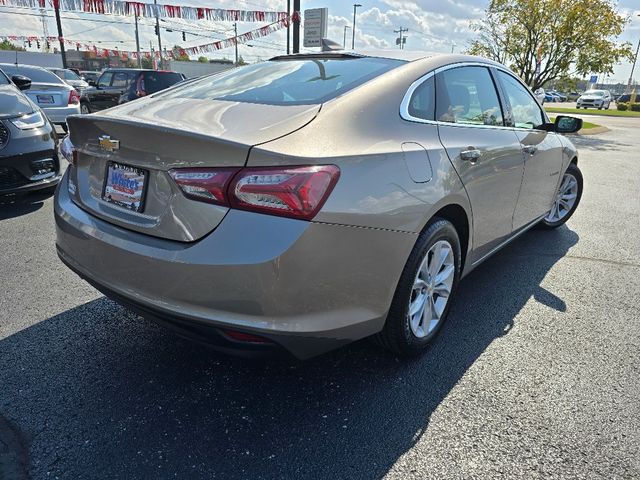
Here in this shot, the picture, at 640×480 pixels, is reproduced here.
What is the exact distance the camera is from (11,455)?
72.9 inches

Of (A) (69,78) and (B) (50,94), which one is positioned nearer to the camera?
(B) (50,94)

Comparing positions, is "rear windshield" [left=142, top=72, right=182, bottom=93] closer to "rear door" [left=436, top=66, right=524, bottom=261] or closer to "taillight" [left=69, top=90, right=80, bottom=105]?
"taillight" [left=69, top=90, right=80, bottom=105]

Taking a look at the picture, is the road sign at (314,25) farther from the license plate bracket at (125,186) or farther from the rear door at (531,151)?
the license plate bracket at (125,186)

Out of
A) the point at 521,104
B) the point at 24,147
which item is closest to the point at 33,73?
the point at 24,147

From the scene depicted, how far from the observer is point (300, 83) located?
8.25 ft

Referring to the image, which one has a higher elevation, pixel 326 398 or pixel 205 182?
pixel 205 182

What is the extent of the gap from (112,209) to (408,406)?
164cm

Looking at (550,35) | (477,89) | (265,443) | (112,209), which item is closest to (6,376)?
(112,209)

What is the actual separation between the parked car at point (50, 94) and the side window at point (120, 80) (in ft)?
9.70

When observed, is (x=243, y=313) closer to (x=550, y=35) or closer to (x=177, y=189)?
(x=177, y=189)

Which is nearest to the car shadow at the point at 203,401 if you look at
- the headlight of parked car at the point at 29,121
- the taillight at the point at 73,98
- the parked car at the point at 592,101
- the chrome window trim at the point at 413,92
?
the chrome window trim at the point at 413,92

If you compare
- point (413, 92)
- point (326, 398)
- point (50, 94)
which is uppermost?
point (413, 92)

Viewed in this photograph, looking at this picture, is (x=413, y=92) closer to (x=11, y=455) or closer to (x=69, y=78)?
(x=11, y=455)

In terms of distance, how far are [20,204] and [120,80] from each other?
954cm
